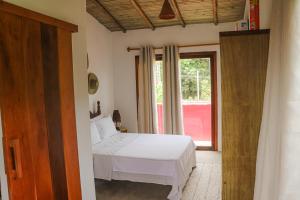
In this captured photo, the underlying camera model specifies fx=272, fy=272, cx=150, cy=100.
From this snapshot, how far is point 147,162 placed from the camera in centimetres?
348

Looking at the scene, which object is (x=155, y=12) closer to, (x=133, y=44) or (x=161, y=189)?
(x=133, y=44)

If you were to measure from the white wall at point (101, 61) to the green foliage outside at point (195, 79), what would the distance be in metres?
1.07

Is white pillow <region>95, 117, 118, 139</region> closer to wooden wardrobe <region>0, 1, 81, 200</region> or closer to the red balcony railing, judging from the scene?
the red balcony railing

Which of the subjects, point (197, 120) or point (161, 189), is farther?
point (197, 120)

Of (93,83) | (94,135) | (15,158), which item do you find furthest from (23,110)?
(93,83)

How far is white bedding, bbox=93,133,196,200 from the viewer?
3389 mm

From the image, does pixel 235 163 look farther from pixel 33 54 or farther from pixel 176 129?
pixel 176 129

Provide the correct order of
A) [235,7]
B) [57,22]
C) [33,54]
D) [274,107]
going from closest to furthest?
[274,107] < [33,54] < [57,22] < [235,7]

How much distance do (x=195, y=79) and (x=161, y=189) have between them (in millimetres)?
2472

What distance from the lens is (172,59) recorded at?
5301 millimetres

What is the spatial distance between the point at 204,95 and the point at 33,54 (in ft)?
13.4

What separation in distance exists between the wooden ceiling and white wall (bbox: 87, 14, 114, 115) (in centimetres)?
20

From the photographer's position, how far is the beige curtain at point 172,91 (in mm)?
5297

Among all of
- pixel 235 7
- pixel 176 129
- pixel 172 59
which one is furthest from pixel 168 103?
pixel 235 7
